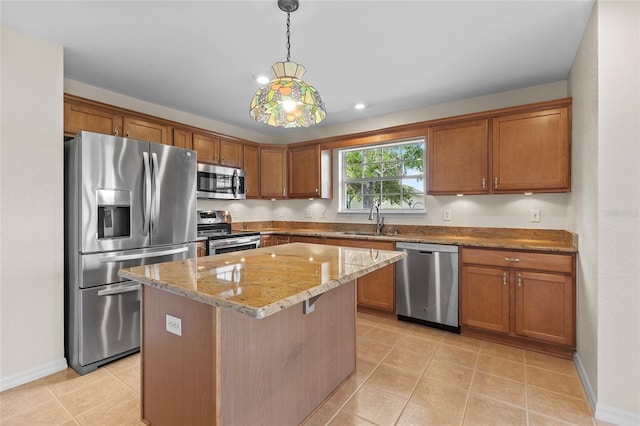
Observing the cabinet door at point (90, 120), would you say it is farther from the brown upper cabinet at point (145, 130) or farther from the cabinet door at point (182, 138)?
the cabinet door at point (182, 138)

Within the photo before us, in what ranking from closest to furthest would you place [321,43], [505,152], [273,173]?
[321,43] → [505,152] → [273,173]

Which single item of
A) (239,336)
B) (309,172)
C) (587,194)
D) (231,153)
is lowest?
(239,336)

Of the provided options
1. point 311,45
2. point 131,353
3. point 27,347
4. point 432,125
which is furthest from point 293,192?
point 27,347

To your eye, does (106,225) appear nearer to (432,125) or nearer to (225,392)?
(225,392)

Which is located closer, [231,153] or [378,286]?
[378,286]

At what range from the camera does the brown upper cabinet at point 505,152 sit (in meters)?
2.77

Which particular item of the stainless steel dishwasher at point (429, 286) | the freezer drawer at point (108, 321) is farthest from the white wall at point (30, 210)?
the stainless steel dishwasher at point (429, 286)

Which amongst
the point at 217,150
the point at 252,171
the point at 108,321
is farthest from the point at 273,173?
the point at 108,321

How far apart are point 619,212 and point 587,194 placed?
0.38m

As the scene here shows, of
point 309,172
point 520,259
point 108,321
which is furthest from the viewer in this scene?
point 309,172

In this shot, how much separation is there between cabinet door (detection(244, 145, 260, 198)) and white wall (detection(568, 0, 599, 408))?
3.69 m

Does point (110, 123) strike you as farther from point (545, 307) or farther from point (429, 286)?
point (545, 307)

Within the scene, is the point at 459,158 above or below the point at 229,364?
above

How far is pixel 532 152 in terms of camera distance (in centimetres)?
289
